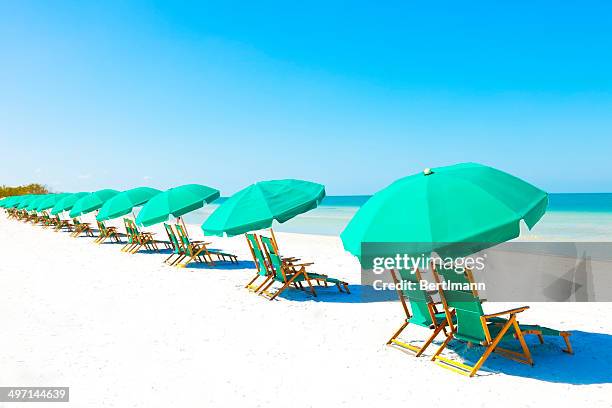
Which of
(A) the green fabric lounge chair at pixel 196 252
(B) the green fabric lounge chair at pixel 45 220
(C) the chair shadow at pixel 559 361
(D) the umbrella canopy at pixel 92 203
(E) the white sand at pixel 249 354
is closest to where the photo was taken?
(E) the white sand at pixel 249 354

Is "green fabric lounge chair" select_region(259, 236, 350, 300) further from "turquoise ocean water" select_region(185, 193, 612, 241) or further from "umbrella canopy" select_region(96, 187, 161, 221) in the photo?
"turquoise ocean water" select_region(185, 193, 612, 241)

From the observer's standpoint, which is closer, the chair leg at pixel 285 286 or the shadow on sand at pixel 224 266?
the chair leg at pixel 285 286

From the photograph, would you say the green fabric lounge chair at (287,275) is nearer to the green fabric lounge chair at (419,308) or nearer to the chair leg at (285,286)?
the chair leg at (285,286)

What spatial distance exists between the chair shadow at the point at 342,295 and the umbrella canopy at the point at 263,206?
4.73 feet

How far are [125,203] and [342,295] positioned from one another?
987cm

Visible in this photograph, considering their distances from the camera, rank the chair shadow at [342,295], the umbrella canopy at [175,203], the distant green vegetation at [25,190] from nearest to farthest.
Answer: the chair shadow at [342,295]
the umbrella canopy at [175,203]
the distant green vegetation at [25,190]

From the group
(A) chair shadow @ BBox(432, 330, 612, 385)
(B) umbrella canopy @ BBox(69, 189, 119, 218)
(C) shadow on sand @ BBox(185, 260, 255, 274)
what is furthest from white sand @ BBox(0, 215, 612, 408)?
(B) umbrella canopy @ BBox(69, 189, 119, 218)

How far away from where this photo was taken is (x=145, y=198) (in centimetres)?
1532

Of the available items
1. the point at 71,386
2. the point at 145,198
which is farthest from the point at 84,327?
the point at 145,198

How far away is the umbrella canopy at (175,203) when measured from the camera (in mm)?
11086

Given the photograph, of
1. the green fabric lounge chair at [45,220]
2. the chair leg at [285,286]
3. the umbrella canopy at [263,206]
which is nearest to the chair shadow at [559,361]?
the chair leg at [285,286]

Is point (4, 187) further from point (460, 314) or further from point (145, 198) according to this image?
point (460, 314)

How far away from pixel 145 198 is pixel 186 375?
38.6 feet

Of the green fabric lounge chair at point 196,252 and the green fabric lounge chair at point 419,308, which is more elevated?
the green fabric lounge chair at point 419,308
